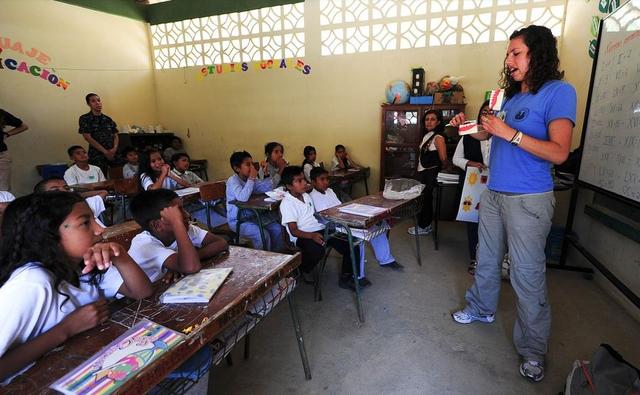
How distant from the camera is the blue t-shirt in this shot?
1368mm

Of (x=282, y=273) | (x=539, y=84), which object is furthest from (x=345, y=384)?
(x=539, y=84)

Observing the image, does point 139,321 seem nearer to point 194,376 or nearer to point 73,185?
point 194,376

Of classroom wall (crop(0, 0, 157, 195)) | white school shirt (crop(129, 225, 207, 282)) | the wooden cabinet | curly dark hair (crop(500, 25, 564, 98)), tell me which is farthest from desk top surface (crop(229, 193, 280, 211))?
Answer: classroom wall (crop(0, 0, 157, 195))

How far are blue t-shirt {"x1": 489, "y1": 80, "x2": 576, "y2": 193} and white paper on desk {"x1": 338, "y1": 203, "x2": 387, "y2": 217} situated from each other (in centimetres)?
75

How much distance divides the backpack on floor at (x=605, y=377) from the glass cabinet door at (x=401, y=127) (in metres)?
3.67

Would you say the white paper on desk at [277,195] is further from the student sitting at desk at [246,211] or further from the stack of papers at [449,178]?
the stack of papers at [449,178]

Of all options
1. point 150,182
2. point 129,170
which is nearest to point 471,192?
point 150,182

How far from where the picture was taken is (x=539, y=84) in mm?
1429

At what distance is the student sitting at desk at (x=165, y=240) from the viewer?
130 cm

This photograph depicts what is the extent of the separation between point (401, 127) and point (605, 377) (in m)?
3.97

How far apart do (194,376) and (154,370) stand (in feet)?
1.02

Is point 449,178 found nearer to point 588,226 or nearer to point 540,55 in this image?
point 588,226

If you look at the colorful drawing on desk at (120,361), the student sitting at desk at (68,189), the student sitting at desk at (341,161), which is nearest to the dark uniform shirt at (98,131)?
the student sitting at desk at (68,189)

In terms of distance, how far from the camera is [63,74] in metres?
5.20
